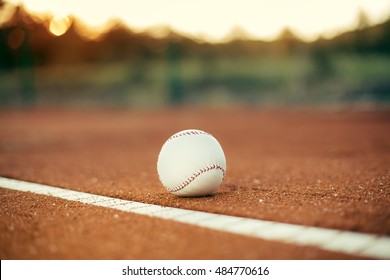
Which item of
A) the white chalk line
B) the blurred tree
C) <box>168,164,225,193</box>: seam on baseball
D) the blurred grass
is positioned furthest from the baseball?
the blurred tree

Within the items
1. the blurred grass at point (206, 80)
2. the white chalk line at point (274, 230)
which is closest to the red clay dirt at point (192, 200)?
the white chalk line at point (274, 230)

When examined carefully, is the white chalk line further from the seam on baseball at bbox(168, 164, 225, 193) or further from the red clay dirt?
the seam on baseball at bbox(168, 164, 225, 193)

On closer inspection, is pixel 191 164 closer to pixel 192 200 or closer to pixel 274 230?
pixel 192 200

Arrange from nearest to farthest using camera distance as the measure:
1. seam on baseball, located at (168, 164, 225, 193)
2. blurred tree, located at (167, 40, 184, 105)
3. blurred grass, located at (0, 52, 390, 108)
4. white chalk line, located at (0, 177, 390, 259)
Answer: white chalk line, located at (0, 177, 390, 259) < seam on baseball, located at (168, 164, 225, 193) < blurred grass, located at (0, 52, 390, 108) < blurred tree, located at (167, 40, 184, 105)

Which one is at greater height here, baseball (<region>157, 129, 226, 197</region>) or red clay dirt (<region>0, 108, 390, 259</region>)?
baseball (<region>157, 129, 226, 197</region>)

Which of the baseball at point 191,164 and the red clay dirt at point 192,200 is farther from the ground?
the baseball at point 191,164

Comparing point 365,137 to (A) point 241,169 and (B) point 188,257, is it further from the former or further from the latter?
(B) point 188,257

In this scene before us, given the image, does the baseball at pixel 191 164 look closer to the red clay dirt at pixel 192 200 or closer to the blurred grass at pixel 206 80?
the red clay dirt at pixel 192 200
